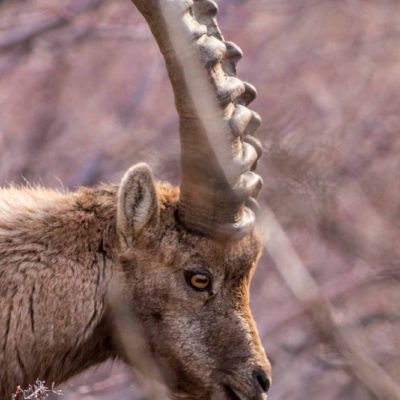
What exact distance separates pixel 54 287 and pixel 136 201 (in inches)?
21.8

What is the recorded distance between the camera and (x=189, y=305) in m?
6.01

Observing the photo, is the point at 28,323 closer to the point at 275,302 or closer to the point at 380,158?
the point at 275,302

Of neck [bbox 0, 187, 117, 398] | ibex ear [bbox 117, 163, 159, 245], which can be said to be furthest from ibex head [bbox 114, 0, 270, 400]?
neck [bbox 0, 187, 117, 398]

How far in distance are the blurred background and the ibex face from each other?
2099mm

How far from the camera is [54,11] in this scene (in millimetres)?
10375

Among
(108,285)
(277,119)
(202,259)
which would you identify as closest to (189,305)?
(202,259)

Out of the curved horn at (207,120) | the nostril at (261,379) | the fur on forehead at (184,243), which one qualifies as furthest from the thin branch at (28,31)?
the nostril at (261,379)

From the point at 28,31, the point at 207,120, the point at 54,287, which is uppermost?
the point at 207,120

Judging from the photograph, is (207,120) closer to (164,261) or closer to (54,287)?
(164,261)

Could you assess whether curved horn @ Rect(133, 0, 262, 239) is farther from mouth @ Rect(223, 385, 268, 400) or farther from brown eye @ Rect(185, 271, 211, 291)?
mouth @ Rect(223, 385, 268, 400)

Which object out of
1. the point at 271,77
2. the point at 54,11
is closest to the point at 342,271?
the point at 271,77

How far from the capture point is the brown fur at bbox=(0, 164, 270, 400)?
18.9 feet

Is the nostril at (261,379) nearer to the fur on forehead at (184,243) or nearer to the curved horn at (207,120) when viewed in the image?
the fur on forehead at (184,243)

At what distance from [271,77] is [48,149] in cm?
225
